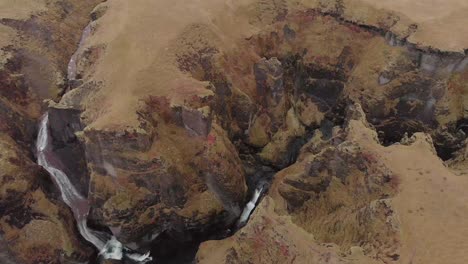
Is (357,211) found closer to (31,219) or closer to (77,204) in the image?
(77,204)

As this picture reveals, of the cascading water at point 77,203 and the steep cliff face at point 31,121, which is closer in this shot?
the steep cliff face at point 31,121

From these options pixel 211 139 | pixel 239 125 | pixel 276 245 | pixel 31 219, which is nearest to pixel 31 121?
pixel 31 219

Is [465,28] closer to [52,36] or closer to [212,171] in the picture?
[212,171]

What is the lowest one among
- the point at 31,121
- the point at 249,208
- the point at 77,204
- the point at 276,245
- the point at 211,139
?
the point at 249,208

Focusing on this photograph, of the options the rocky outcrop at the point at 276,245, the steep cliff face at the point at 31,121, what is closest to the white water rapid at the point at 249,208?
the rocky outcrop at the point at 276,245

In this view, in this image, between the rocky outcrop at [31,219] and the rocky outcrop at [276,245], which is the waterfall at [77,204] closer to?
the rocky outcrop at [31,219]

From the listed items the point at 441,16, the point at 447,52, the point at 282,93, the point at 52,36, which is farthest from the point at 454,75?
the point at 52,36
